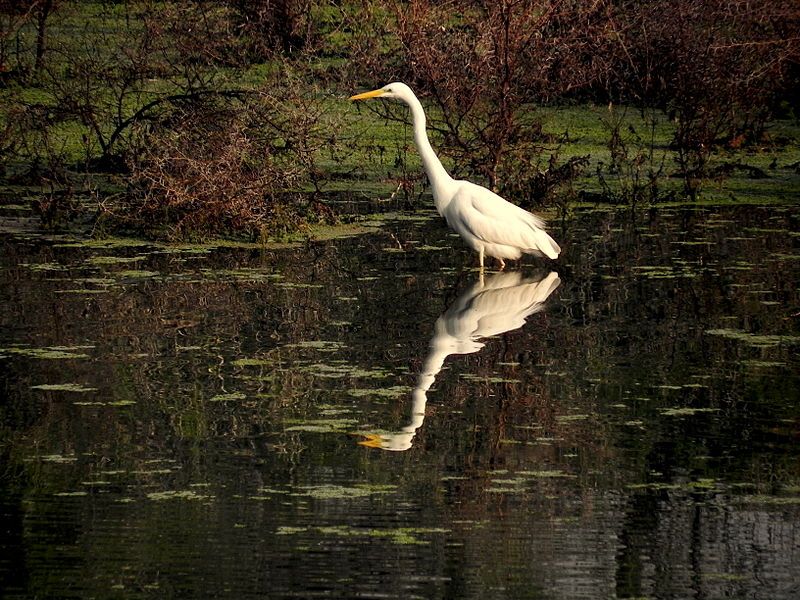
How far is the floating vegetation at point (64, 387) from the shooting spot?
7.48 m

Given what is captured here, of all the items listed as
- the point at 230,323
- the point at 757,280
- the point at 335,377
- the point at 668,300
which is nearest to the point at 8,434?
the point at 335,377

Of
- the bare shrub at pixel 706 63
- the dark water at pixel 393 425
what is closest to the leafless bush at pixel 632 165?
the bare shrub at pixel 706 63

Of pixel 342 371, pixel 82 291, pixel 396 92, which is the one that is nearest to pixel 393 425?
pixel 342 371

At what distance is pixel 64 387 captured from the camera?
24.7 ft

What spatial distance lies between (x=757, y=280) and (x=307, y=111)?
3.80 metres

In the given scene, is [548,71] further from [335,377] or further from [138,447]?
[138,447]

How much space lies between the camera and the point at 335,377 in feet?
25.7

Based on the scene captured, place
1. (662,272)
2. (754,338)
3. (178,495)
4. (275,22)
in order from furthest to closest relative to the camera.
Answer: (275,22) → (662,272) → (754,338) → (178,495)

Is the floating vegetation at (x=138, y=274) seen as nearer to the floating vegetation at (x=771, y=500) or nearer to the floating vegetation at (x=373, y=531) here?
the floating vegetation at (x=373, y=531)

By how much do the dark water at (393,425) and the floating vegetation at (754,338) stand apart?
0.08 ft

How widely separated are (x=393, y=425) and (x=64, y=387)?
1681mm

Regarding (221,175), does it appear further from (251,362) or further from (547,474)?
(547,474)

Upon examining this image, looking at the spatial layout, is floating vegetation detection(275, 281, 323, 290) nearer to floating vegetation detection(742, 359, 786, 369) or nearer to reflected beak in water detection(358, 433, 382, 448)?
floating vegetation detection(742, 359, 786, 369)

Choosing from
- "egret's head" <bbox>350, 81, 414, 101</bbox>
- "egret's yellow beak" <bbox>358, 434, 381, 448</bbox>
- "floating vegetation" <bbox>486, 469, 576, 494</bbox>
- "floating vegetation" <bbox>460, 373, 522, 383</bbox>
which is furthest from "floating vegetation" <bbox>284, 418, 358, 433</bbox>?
"egret's head" <bbox>350, 81, 414, 101</bbox>
